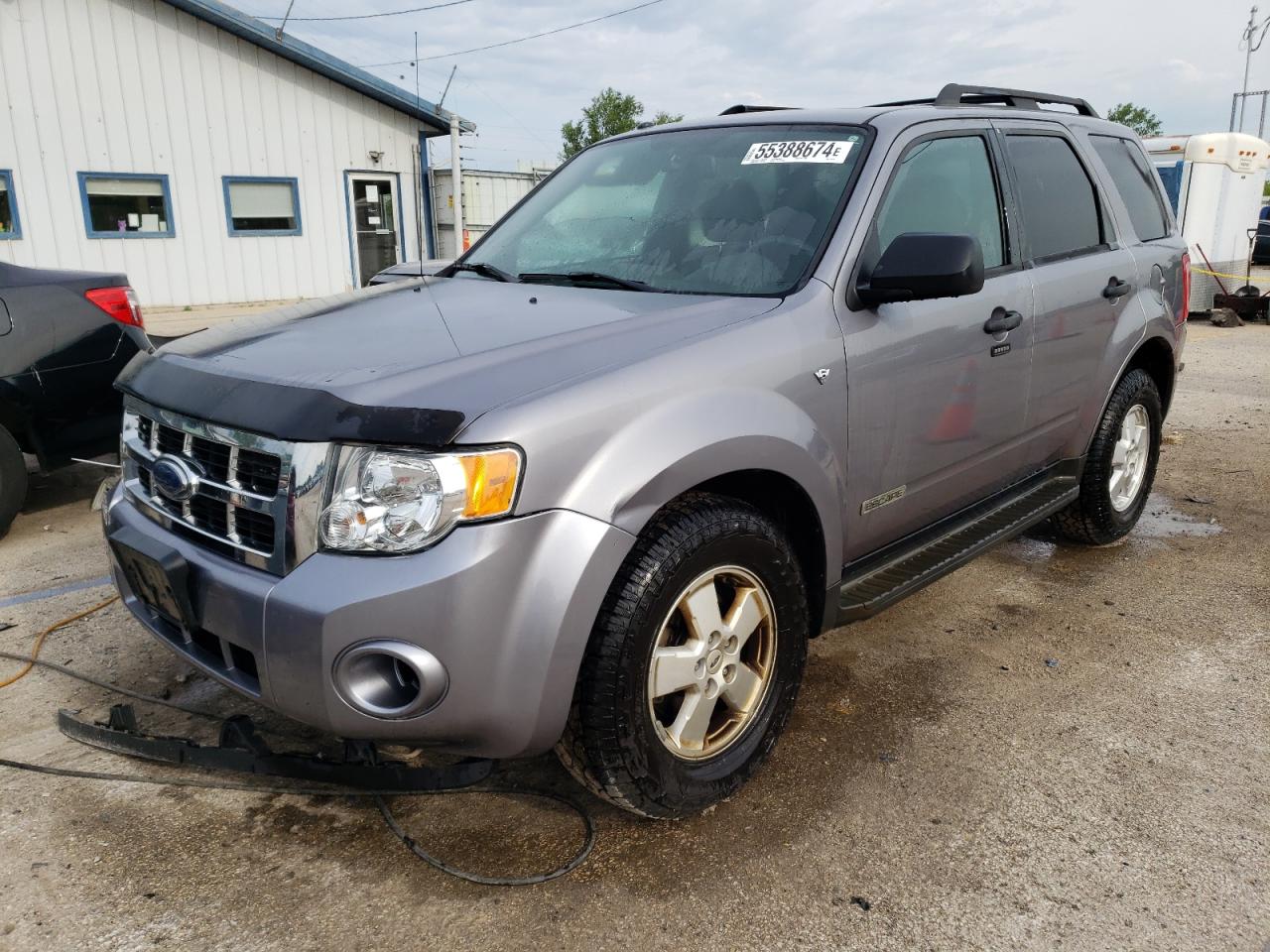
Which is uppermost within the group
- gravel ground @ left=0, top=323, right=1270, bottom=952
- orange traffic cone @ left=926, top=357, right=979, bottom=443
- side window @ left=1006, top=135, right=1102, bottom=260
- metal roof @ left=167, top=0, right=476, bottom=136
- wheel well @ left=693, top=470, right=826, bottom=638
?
metal roof @ left=167, top=0, right=476, bottom=136

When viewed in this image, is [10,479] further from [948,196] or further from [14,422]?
[948,196]

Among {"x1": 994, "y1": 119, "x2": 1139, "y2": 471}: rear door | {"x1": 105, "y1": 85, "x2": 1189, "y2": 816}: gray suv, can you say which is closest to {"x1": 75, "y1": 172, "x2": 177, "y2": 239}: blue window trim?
{"x1": 105, "y1": 85, "x2": 1189, "y2": 816}: gray suv

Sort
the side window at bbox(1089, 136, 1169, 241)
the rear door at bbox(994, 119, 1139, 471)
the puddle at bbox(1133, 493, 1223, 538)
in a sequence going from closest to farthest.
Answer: the rear door at bbox(994, 119, 1139, 471) < the side window at bbox(1089, 136, 1169, 241) < the puddle at bbox(1133, 493, 1223, 538)

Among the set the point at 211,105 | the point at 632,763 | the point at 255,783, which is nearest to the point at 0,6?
the point at 211,105

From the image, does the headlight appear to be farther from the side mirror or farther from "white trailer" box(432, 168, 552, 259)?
"white trailer" box(432, 168, 552, 259)

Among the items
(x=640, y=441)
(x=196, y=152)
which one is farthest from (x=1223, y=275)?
(x=640, y=441)

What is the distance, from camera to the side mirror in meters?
2.60

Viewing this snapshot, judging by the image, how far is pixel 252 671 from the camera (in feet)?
7.17

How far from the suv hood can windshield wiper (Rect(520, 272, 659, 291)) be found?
0.23 feet

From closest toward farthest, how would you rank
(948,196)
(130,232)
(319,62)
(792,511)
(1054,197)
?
1. (792,511)
2. (948,196)
3. (1054,197)
4. (130,232)
5. (319,62)

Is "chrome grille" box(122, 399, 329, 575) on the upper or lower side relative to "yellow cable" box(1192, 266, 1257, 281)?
upper

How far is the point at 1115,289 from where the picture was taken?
13.1 ft

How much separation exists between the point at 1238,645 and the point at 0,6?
51.0 feet

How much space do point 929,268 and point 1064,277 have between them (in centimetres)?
140
